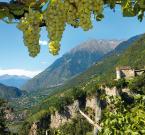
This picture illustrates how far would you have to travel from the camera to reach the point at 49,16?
12.6ft

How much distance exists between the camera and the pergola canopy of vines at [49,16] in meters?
3.79

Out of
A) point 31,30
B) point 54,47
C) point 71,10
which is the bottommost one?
point 54,47

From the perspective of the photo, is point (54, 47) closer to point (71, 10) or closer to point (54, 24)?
point (54, 24)

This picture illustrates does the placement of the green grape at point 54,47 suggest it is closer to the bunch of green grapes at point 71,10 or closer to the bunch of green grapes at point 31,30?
the bunch of green grapes at point 31,30

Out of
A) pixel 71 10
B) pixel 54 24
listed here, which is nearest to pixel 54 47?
pixel 54 24

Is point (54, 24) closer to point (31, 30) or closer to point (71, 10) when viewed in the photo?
point (31, 30)

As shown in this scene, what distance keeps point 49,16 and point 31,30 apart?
8.1 inches

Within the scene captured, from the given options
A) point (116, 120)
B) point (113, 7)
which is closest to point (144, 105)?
point (116, 120)

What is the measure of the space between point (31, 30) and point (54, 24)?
22cm

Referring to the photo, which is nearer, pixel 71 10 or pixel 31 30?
pixel 31 30

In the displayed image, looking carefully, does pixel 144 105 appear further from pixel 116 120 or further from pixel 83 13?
pixel 83 13

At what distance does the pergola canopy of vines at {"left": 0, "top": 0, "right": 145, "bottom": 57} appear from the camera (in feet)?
12.5

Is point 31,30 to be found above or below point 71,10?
below

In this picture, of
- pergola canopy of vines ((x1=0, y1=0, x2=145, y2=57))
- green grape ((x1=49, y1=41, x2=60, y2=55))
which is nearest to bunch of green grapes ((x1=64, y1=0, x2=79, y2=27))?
pergola canopy of vines ((x1=0, y1=0, x2=145, y2=57))
